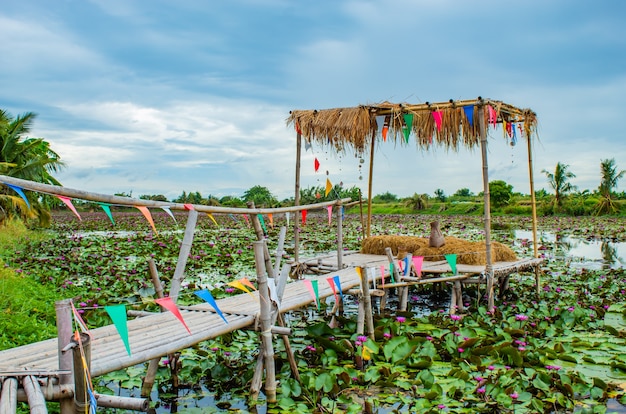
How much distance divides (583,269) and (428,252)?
3.75 m

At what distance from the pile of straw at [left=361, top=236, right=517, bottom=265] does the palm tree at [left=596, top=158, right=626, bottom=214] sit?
2225 cm

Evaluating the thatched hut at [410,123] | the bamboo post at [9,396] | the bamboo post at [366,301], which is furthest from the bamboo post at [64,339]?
the thatched hut at [410,123]

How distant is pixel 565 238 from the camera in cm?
1614

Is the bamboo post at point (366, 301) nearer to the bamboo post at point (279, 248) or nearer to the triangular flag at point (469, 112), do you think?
the bamboo post at point (279, 248)

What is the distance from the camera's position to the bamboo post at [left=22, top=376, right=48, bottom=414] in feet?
7.01

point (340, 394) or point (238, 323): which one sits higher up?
point (238, 323)

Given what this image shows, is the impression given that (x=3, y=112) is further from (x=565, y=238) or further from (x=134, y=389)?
(x=565, y=238)

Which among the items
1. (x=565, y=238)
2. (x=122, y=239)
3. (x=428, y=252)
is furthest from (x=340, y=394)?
(x=565, y=238)

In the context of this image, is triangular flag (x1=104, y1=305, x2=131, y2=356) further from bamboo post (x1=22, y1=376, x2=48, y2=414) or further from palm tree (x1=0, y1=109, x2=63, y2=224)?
palm tree (x1=0, y1=109, x2=63, y2=224)

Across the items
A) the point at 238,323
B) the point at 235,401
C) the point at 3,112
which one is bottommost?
the point at 235,401

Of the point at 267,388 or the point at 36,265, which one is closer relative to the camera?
the point at 267,388

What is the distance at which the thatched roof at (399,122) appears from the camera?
6594 millimetres

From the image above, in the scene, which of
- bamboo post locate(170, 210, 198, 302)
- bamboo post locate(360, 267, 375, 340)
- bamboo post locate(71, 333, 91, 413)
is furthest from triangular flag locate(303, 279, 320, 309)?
bamboo post locate(71, 333, 91, 413)

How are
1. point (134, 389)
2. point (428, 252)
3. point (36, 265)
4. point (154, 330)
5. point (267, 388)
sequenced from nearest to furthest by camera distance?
point (154, 330) → point (267, 388) → point (134, 389) → point (428, 252) → point (36, 265)
